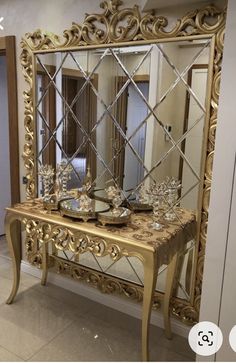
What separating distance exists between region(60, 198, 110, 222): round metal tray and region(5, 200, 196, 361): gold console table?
0.14 feet

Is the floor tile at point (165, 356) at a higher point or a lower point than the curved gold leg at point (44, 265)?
lower

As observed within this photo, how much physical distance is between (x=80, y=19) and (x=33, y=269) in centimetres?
217


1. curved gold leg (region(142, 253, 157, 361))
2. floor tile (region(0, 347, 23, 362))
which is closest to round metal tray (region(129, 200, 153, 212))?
curved gold leg (region(142, 253, 157, 361))

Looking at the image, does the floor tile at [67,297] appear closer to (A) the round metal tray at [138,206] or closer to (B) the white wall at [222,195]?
(A) the round metal tray at [138,206]

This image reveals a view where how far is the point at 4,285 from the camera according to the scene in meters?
2.81

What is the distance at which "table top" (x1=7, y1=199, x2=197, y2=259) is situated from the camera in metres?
1.85

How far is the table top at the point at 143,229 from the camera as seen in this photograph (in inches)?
72.8

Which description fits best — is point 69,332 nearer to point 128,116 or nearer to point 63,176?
point 63,176

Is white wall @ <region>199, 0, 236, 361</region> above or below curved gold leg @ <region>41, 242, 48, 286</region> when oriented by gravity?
above

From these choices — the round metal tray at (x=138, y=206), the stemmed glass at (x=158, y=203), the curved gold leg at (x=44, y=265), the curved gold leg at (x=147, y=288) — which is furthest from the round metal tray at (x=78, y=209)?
the curved gold leg at (x=44, y=265)

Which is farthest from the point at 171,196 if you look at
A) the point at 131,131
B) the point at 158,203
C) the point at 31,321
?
the point at 31,321

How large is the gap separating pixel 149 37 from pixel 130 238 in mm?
1249

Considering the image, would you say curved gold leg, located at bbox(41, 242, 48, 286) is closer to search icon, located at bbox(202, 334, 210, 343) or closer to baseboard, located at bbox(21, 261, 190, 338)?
baseboard, located at bbox(21, 261, 190, 338)

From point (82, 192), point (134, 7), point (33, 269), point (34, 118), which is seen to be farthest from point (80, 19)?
point (33, 269)
